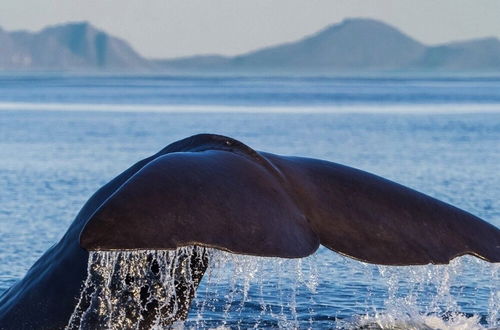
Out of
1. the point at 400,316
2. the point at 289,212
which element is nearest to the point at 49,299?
Answer: the point at 289,212

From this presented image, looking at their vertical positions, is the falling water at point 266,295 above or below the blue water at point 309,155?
below

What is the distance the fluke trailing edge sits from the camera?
4008 millimetres

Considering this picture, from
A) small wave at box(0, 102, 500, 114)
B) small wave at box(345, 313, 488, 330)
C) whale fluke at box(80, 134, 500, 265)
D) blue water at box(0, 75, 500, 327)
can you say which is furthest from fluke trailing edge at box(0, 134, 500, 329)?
small wave at box(0, 102, 500, 114)

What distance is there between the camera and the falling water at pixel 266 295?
4926 mm

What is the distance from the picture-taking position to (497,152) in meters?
27.8

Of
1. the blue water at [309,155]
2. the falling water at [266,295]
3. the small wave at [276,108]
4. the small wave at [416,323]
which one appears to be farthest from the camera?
the small wave at [276,108]

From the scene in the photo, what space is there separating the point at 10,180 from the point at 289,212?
54.6ft

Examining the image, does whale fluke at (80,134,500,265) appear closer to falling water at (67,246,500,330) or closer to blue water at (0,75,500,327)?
falling water at (67,246,500,330)

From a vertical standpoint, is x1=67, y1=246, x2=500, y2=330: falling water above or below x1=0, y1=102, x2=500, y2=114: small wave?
below

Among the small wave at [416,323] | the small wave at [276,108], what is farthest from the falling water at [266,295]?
the small wave at [276,108]

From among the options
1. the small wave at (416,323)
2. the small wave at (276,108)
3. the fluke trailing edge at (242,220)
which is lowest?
the small wave at (416,323)

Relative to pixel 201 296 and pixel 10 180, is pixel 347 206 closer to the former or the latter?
pixel 201 296

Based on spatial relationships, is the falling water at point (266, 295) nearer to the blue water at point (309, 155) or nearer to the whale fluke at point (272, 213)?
the blue water at point (309, 155)

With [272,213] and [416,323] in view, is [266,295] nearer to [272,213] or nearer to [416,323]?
[416,323]
